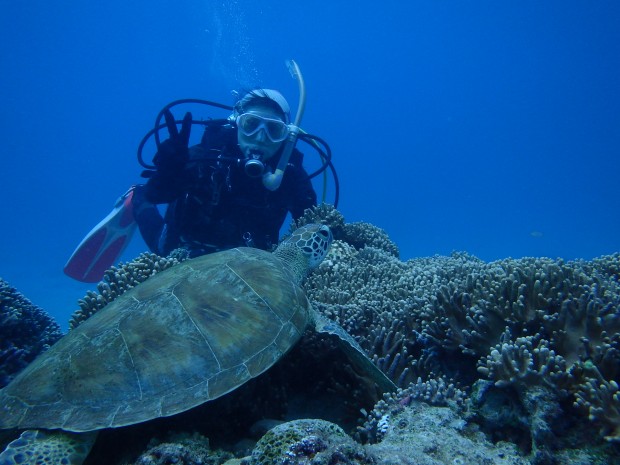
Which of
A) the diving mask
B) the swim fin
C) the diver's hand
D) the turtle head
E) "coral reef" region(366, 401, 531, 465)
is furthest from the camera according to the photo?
the swim fin

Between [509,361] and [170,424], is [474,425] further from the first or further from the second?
[170,424]

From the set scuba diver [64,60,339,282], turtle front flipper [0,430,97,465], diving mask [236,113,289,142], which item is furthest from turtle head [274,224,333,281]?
diving mask [236,113,289,142]

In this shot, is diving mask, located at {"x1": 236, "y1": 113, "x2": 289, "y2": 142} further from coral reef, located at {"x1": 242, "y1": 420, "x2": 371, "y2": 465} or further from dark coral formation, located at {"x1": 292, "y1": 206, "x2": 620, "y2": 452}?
coral reef, located at {"x1": 242, "y1": 420, "x2": 371, "y2": 465}

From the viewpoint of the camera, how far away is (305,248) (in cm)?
431

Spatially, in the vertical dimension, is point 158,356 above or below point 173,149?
below

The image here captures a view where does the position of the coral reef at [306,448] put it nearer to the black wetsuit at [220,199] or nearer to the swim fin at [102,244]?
the black wetsuit at [220,199]

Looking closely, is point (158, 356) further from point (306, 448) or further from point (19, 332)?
point (19, 332)

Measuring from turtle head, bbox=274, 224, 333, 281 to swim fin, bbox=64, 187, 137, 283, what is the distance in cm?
571

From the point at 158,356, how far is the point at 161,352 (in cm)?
3

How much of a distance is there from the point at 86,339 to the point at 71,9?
10055cm

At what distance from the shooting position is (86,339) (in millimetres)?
2344

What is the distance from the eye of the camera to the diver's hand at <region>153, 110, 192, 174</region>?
574 cm

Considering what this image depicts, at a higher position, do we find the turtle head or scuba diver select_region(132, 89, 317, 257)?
scuba diver select_region(132, 89, 317, 257)

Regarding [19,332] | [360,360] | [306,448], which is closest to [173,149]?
[19,332]
